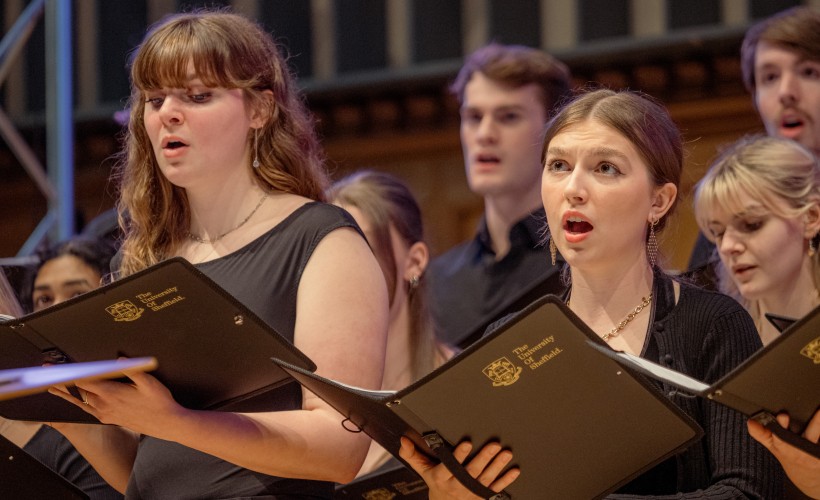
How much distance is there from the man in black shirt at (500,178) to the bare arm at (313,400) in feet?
4.52

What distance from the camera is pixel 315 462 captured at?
6.61 feet

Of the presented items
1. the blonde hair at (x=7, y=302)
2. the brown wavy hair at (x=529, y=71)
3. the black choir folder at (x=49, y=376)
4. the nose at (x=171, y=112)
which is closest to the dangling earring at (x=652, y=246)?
the nose at (x=171, y=112)

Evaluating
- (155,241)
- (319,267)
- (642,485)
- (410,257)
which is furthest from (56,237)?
(642,485)

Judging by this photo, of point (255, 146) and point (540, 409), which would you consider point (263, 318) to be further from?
point (540, 409)

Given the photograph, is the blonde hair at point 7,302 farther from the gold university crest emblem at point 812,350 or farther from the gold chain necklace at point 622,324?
the gold university crest emblem at point 812,350

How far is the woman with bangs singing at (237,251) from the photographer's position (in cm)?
197

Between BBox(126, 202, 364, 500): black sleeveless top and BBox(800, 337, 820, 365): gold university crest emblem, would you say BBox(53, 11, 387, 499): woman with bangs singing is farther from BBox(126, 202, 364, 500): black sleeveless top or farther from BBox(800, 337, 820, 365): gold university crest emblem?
BBox(800, 337, 820, 365): gold university crest emblem

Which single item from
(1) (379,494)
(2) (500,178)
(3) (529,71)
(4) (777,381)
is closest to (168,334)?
(1) (379,494)

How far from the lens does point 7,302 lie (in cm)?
254

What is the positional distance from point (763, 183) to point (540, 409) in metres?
1.19

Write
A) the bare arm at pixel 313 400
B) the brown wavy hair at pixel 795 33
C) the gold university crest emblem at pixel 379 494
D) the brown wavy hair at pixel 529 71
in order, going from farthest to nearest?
the brown wavy hair at pixel 529 71 < the brown wavy hair at pixel 795 33 < the gold university crest emblem at pixel 379 494 < the bare arm at pixel 313 400

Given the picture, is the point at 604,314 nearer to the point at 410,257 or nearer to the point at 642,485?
the point at 642,485

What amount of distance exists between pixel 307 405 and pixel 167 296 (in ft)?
1.24

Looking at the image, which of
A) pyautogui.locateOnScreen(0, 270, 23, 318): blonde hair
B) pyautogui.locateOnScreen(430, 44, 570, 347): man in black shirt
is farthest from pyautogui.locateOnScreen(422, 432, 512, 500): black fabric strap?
pyautogui.locateOnScreen(430, 44, 570, 347): man in black shirt
